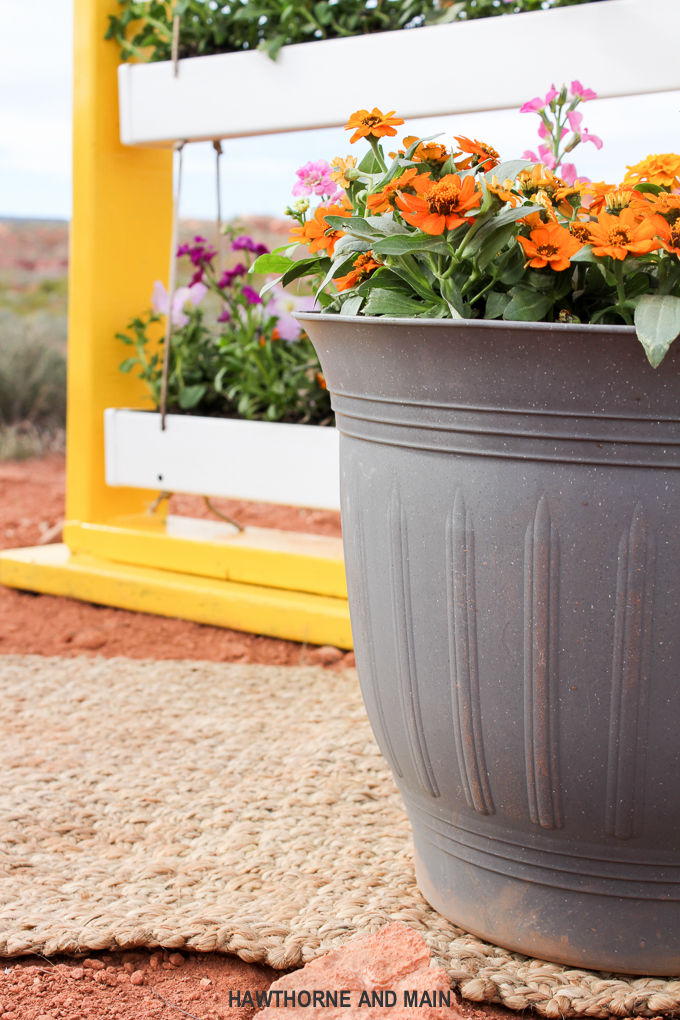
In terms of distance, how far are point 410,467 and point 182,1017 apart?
72 cm

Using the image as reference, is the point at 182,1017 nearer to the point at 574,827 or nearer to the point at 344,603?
the point at 574,827

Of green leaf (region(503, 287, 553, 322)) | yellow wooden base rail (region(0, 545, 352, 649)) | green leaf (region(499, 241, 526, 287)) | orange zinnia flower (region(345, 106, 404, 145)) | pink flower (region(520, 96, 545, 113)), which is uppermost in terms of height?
pink flower (region(520, 96, 545, 113))

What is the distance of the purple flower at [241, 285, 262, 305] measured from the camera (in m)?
2.72

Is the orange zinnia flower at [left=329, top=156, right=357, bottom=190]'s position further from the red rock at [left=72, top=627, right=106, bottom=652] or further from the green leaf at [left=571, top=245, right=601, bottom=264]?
the red rock at [left=72, top=627, right=106, bottom=652]

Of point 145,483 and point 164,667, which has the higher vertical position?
point 145,483

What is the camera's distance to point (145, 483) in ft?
9.36

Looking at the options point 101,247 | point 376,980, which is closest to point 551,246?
point 376,980

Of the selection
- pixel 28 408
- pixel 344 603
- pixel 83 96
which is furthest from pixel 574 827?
pixel 28 408

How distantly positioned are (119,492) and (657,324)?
2.41 meters

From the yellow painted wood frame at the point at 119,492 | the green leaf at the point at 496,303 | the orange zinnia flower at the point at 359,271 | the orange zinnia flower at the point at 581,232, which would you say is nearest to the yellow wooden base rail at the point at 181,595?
the yellow painted wood frame at the point at 119,492

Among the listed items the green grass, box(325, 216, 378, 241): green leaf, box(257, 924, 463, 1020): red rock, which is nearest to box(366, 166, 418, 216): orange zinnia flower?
box(325, 216, 378, 241): green leaf

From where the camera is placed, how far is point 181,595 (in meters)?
2.75

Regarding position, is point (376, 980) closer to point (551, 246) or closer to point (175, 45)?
point (551, 246)

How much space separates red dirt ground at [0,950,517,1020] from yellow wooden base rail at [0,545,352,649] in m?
1.32
